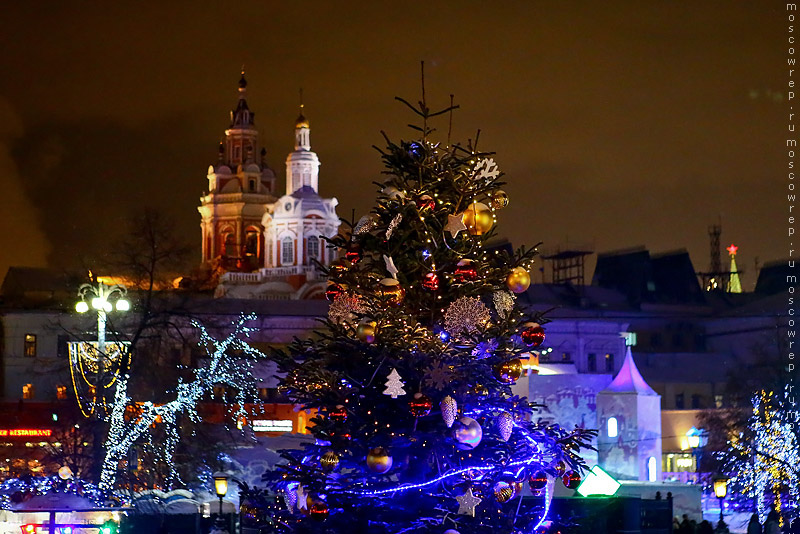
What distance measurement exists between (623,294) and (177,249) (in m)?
51.3

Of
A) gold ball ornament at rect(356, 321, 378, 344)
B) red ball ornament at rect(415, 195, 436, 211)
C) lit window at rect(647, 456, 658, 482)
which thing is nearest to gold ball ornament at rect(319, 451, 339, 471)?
gold ball ornament at rect(356, 321, 378, 344)

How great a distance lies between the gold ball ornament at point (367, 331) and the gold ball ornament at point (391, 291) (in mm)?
196

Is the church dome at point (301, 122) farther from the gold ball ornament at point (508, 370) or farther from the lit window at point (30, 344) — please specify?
the gold ball ornament at point (508, 370)

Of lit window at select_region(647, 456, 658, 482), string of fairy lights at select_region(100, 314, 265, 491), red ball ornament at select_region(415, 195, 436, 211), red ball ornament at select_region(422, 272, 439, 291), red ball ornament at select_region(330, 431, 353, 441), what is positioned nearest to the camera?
red ball ornament at select_region(330, 431, 353, 441)

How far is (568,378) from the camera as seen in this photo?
46.3m

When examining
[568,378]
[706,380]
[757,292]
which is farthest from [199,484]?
[757,292]

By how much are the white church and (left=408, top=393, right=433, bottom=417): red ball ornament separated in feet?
221

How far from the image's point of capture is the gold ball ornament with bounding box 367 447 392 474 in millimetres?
9617

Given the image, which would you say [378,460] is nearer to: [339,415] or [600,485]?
[339,415]

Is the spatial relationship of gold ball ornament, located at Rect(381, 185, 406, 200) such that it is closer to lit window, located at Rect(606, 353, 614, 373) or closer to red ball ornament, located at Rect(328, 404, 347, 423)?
red ball ornament, located at Rect(328, 404, 347, 423)

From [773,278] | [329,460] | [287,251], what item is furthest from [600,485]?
[287,251]

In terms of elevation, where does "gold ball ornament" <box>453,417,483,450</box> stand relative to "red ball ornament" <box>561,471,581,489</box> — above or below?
above

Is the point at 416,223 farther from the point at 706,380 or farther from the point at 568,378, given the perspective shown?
the point at 706,380

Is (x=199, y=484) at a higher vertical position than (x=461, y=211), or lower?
lower
